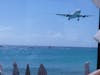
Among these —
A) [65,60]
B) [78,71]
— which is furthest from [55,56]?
[78,71]

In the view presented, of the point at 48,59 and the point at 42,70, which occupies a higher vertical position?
the point at 48,59

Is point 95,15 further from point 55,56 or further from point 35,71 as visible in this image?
point 35,71

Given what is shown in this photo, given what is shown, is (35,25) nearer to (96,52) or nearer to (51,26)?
(51,26)

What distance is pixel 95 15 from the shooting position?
4023mm

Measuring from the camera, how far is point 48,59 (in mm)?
4055

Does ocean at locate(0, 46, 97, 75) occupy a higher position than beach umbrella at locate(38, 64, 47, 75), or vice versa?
ocean at locate(0, 46, 97, 75)

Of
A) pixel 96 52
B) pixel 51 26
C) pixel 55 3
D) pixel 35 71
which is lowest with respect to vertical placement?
pixel 35 71

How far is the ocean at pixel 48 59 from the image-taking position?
4020mm

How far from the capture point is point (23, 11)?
403cm

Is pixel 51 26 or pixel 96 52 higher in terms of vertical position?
pixel 51 26

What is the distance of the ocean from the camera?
4.02 meters

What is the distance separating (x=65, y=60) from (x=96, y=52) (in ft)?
1.61

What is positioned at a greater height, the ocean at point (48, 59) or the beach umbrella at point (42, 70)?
the ocean at point (48, 59)

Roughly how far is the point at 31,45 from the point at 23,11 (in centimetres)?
54
